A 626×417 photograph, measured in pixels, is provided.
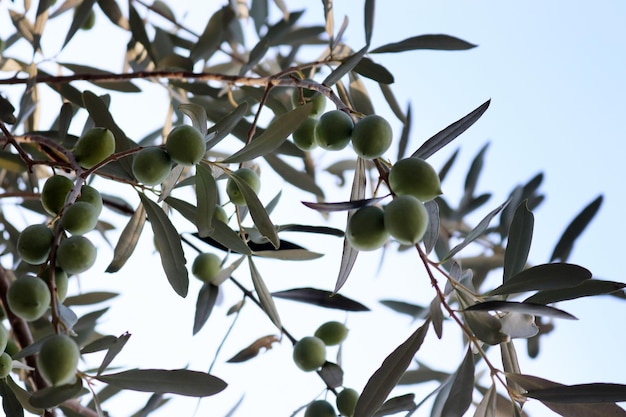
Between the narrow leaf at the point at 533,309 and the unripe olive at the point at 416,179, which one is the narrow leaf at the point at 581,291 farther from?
the unripe olive at the point at 416,179

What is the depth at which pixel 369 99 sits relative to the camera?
136 centimetres

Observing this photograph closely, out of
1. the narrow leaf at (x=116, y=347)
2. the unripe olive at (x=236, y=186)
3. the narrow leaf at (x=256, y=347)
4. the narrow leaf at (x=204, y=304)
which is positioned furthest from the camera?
the narrow leaf at (x=256, y=347)

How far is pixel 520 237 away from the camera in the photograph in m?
0.96

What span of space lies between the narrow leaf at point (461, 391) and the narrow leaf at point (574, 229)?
0.76 m

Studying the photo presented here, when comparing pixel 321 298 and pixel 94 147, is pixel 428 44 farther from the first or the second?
pixel 94 147

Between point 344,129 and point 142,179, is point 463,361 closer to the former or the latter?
point 344,129

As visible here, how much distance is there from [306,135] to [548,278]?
402 millimetres

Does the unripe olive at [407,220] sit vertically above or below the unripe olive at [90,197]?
below

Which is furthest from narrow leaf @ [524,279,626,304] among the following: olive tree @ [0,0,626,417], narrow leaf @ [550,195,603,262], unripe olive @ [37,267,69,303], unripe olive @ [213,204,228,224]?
narrow leaf @ [550,195,603,262]

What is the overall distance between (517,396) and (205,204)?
18.0 inches

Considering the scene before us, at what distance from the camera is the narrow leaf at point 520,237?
3.15ft

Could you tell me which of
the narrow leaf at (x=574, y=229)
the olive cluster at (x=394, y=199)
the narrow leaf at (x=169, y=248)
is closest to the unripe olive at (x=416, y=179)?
the olive cluster at (x=394, y=199)

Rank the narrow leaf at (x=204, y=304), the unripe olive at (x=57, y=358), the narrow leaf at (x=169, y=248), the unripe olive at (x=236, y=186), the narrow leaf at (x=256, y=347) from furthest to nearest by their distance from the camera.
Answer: the narrow leaf at (x=256, y=347) < the narrow leaf at (x=204, y=304) < the unripe olive at (x=236, y=186) < the narrow leaf at (x=169, y=248) < the unripe olive at (x=57, y=358)

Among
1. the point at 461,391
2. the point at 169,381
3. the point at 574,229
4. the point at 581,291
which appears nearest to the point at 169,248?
the point at 169,381
